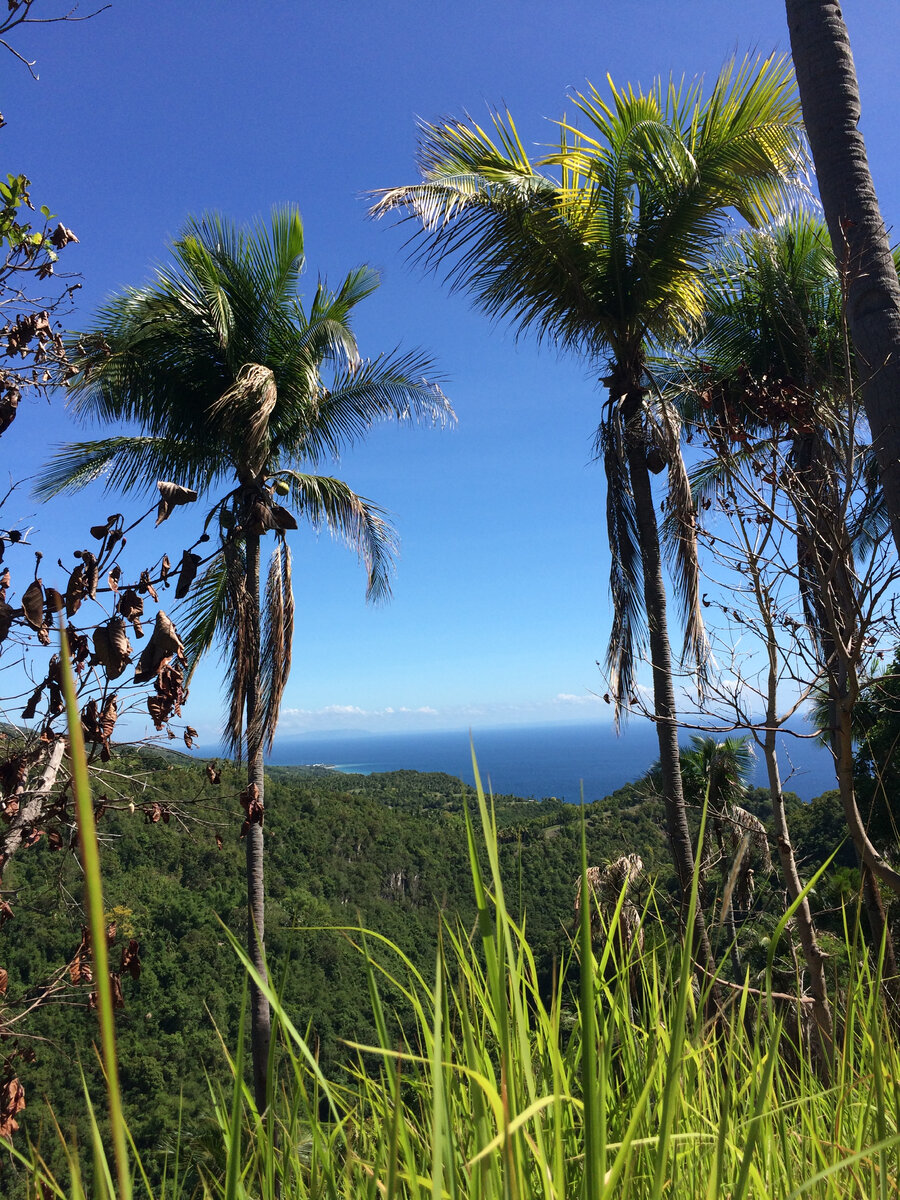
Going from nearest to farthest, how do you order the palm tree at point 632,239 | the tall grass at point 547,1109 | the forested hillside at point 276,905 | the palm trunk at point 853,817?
1. the tall grass at point 547,1109
2. the palm trunk at point 853,817
3. the palm tree at point 632,239
4. the forested hillside at point 276,905

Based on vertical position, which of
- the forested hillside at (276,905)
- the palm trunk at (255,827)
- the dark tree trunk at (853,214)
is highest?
the dark tree trunk at (853,214)

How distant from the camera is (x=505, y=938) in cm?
84

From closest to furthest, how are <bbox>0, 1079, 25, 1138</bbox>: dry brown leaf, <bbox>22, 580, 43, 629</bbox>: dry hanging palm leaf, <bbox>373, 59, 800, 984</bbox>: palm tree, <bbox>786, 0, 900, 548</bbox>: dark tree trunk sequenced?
<bbox>22, 580, 43, 629</bbox>: dry hanging palm leaf < <bbox>0, 1079, 25, 1138</bbox>: dry brown leaf < <bbox>786, 0, 900, 548</bbox>: dark tree trunk < <bbox>373, 59, 800, 984</bbox>: palm tree

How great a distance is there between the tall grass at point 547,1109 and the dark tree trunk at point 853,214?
101 inches

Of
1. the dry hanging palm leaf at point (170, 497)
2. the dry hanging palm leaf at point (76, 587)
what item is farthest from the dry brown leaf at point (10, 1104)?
the dry hanging palm leaf at point (170, 497)

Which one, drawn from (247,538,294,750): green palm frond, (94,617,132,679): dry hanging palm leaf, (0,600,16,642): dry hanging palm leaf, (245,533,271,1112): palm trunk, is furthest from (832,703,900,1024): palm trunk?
(247,538,294,750): green palm frond

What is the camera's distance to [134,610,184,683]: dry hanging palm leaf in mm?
2197

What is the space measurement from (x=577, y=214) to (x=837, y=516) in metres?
5.50

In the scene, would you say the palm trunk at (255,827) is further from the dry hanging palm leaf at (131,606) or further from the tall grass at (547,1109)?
the tall grass at (547,1109)

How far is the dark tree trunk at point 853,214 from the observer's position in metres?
3.21

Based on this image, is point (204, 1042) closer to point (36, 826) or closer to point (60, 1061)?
point (60, 1061)

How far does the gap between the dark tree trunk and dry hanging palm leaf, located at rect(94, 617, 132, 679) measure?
2.99 m

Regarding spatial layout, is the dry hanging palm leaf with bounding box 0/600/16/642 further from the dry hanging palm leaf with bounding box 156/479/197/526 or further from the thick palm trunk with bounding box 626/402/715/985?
the thick palm trunk with bounding box 626/402/715/985

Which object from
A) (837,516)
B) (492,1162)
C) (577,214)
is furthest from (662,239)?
(492,1162)
